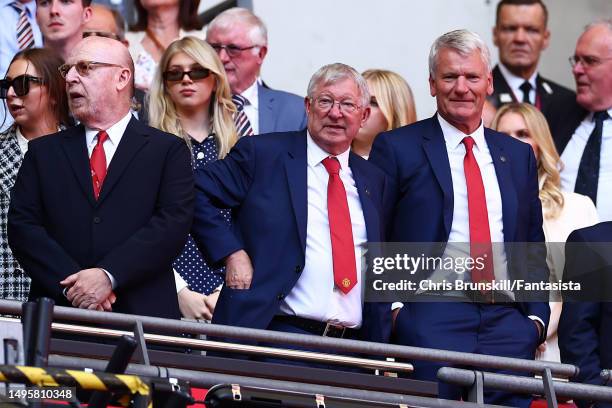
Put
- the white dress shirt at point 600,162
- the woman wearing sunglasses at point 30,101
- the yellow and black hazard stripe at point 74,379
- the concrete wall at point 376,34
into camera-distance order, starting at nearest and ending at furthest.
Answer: the yellow and black hazard stripe at point 74,379 → the woman wearing sunglasses at point 30,101 → the white dress shirt at point 600,162 → the concrete wall at point 376,34

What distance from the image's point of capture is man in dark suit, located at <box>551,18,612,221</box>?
10.5 m

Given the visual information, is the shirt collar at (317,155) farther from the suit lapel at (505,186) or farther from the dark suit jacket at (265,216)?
the suit lapel at (505,186)

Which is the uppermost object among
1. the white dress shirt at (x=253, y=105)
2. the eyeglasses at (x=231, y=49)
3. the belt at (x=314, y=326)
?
the eyeglasses at (x=231, y=49)

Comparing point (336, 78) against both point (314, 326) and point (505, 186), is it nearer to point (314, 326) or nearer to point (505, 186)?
point (505, 186)

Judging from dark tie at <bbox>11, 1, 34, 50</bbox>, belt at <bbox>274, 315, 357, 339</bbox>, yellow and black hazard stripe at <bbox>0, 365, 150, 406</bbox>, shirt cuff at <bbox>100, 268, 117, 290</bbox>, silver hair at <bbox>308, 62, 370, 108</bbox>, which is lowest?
belt at <bbox>274, 315, 357, 339</bbox>

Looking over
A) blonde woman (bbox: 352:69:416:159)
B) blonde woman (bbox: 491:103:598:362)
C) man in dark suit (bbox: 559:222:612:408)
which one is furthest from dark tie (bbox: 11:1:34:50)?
man in dark suit (bbox: 559:222:612:408)

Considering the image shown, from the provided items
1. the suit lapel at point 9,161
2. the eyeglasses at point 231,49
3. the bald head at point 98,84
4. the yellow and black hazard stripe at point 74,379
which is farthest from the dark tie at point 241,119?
the yellow and black hazard stripe at point 74,379

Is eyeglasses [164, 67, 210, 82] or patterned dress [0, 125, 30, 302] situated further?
eyeglasses [164, 67, 210, 82]

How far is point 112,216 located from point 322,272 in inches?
41.9

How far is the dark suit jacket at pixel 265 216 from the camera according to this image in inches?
306

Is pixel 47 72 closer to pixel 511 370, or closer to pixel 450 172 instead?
pixel 450 172

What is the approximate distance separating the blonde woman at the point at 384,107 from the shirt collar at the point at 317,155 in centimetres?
162

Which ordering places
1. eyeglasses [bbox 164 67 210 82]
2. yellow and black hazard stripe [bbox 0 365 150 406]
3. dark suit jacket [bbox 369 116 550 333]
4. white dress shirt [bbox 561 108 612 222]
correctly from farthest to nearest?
white dress shirt [bbox 561 108 612 222] < eyeglasses [bbox 164 67 210 82] < dark suit jacket [bbox 369 116 550 333] < yellow and black hazard stripe [bbox 0 365 150 406]

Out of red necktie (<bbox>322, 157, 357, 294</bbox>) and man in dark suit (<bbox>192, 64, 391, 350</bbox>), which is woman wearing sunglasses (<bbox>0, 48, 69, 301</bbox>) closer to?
man in dark suit (<bbox>192, 64, 391, 350</bbox>)
